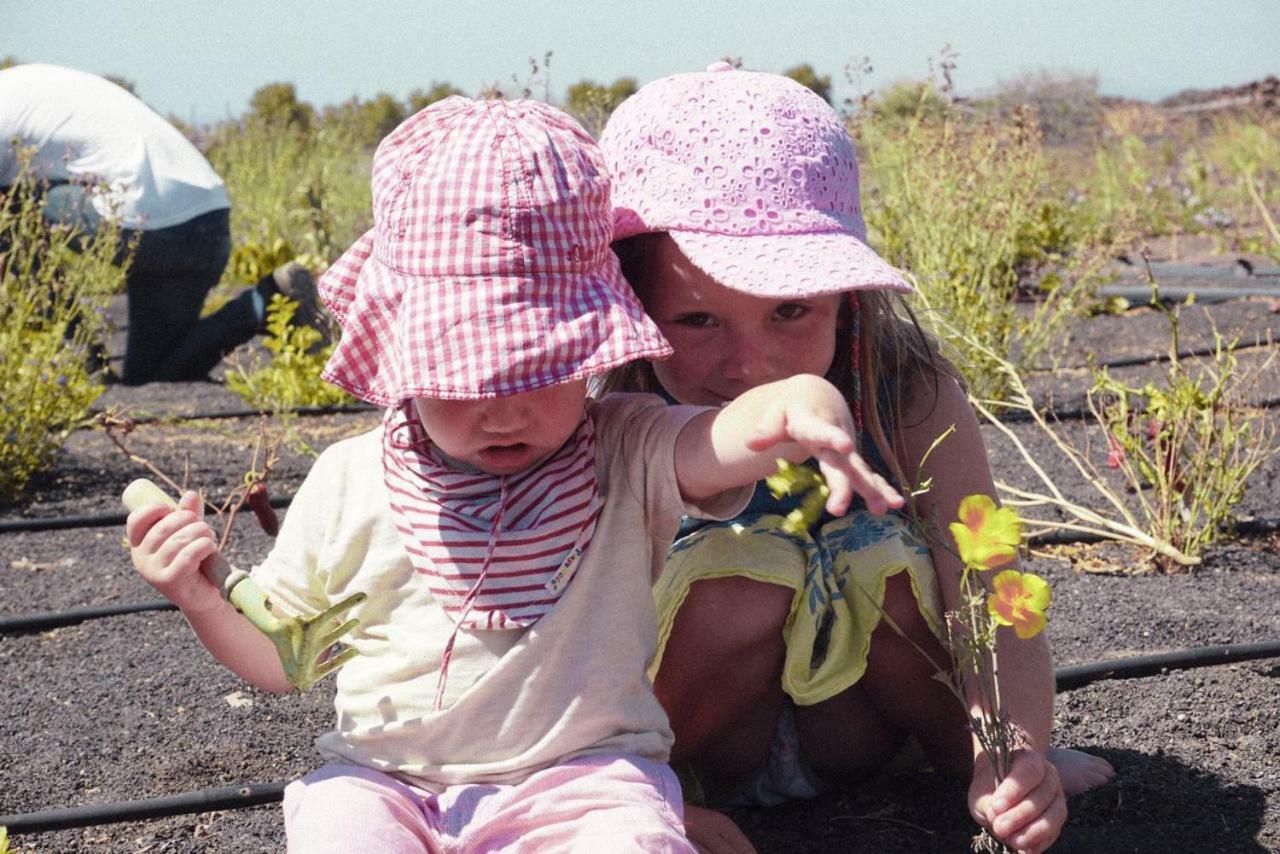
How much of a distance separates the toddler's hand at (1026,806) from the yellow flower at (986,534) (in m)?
0.34

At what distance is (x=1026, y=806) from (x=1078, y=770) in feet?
1.42

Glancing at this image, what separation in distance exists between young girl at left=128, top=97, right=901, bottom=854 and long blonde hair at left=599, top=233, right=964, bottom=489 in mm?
267

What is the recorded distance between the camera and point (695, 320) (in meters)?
1.75

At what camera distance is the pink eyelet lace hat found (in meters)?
1.62

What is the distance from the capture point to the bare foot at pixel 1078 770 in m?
1.85

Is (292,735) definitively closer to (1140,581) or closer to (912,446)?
(912,446)

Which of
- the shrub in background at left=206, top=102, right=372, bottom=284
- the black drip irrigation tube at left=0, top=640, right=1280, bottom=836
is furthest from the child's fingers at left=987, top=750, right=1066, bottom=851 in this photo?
the shrub in background at left=206, top=102, right=372, bottom=284

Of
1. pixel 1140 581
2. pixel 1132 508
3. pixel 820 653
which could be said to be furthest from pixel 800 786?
pixel 1132 508

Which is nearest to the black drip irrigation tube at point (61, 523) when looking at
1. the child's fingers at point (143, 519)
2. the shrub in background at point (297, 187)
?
the child's fingers at point (143, 519)

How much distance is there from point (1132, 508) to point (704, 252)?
2078mm

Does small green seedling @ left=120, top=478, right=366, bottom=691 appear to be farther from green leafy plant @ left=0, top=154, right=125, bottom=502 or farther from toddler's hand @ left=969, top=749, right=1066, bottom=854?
green leafy plant @ left=0, top=154, right=125, bottom=502

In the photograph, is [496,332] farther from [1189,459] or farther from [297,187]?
[297,187]

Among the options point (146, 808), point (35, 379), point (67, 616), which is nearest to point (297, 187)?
point (35, 379)

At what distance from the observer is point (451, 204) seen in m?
1.43
